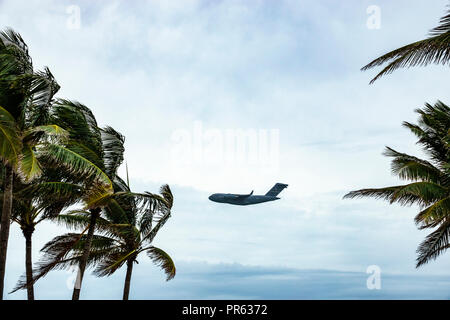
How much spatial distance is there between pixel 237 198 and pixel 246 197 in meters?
0.72

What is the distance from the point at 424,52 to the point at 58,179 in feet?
49.2

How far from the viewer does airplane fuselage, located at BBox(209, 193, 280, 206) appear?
3988 centimetres

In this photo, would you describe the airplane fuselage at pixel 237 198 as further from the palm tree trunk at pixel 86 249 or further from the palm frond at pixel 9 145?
the palm frond at pixel 9 145

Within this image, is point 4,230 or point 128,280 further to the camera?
point 128,280

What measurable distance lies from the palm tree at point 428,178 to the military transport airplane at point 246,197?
63.5 ft

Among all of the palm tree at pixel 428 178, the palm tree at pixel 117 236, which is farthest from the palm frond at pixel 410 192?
the palm tree at pixel 117 236

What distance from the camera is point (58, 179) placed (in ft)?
67.2

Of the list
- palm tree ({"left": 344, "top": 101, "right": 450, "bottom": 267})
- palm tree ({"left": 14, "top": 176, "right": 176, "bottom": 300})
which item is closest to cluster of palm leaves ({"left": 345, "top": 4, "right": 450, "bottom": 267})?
palm tree ({"left": 344, "top": 101, "right": 450, "bottom": 267})

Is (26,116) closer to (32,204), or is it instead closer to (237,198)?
(32,204)

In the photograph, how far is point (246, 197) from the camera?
132ft

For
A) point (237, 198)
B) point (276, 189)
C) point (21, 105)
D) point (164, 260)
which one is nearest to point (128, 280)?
point (164, 260)

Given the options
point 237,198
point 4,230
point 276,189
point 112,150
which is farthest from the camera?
point 276,189
